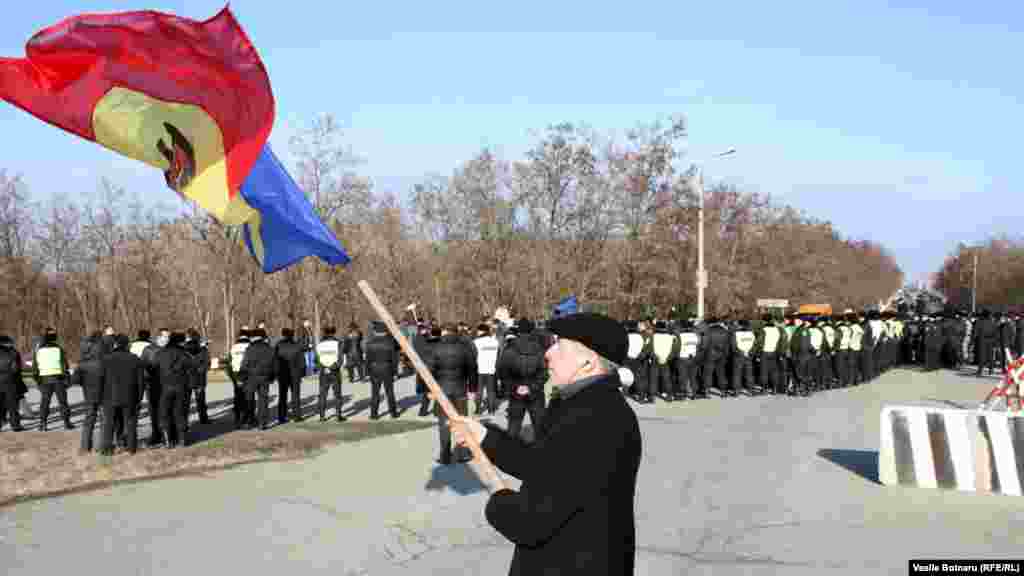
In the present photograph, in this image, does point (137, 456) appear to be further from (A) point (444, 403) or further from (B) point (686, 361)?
(B) point (686, 361)

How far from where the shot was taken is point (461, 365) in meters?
12.5

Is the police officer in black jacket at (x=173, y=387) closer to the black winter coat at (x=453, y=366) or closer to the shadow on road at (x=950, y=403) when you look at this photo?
the black winter coat at (x=453, y=366)

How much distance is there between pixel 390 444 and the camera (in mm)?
13484

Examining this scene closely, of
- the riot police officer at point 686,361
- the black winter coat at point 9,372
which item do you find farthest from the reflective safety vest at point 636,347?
the black winter coat at point 9,372

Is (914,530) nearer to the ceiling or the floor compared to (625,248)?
nearer to the floor

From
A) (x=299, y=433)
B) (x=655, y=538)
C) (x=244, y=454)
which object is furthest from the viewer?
(x=299, y=433)

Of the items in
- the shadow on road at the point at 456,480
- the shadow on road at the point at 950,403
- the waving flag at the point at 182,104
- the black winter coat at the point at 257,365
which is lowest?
the shadow on road at the point at 950,403

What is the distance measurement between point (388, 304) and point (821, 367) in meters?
26.6

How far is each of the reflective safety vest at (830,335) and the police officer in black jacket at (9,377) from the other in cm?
1738

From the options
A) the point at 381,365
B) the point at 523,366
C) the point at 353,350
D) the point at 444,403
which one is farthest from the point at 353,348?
the point at 444,403

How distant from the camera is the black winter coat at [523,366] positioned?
12.3 meters

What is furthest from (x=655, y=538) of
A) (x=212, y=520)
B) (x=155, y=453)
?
(x=155, y=453)

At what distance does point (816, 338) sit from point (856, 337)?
7.56 ft

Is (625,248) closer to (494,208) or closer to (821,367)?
(494,208)
